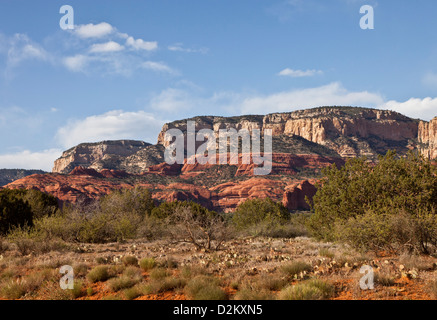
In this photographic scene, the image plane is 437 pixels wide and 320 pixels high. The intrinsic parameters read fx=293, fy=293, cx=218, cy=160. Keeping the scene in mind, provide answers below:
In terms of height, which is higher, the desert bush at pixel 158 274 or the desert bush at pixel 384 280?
the desert bush at pixel 384 280

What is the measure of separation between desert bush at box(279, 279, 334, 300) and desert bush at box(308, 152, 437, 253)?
6.27 metres

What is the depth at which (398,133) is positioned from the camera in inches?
6403

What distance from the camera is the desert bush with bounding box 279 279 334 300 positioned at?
289 inches

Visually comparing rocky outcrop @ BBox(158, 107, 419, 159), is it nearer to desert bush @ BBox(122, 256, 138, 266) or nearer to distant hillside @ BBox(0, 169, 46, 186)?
distant hillside @ BBox(0, 169, 46, 186)

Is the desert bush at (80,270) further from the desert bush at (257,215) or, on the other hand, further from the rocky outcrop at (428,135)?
the rocky outcrop at (428,135)

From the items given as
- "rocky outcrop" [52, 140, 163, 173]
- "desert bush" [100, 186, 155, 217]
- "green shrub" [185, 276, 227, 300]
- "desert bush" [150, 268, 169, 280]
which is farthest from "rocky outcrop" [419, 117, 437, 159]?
"green shrub" [185, 276, 227, 300]

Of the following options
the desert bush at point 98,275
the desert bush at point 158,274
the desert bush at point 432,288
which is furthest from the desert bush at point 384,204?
the desert bush at point 98,275

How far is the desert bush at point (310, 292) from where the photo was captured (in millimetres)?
7352

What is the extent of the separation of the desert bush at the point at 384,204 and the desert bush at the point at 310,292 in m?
6.27

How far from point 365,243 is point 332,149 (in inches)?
5258

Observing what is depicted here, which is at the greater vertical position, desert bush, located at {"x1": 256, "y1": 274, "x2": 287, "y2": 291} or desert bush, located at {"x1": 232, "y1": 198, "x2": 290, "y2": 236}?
desert bush, located at {"x1": 256, "y1": 274, "x2": 287, "y2": 291}

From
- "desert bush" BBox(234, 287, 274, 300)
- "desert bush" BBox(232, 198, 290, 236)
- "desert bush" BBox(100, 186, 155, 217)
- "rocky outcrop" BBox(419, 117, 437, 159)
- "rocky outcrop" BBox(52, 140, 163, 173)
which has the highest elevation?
"rocky outcrop" BBox(419, 117, 437, 159)
